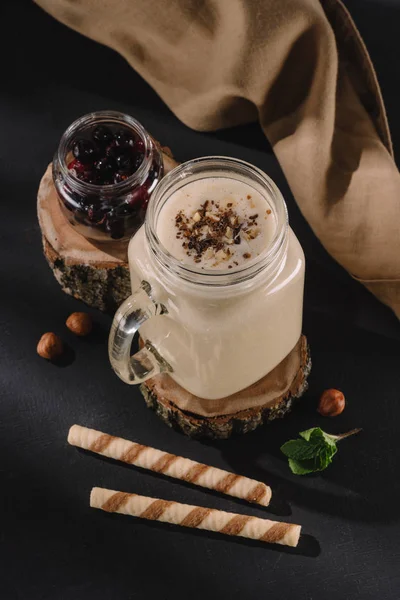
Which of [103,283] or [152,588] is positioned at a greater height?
[103,283]

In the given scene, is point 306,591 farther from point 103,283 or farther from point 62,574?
point 103,283

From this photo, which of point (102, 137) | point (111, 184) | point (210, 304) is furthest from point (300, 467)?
point (102, 137)

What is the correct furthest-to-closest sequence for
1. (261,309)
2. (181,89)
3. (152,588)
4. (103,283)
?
(181,89) < (103,283) < (152,588) < (261,309)

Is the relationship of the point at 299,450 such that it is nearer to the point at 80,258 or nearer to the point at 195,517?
the point at 195,517

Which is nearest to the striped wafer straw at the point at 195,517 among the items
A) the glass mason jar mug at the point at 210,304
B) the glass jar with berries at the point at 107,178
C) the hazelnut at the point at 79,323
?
the glass mason jar mug at the point at 210,304

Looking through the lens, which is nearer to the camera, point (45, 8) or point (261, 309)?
point (261, 309)

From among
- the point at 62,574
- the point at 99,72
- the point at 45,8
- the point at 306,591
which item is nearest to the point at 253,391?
the point at 306,591

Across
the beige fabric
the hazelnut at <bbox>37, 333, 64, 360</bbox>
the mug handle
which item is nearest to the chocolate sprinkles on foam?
the mug handle
